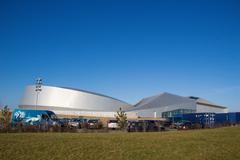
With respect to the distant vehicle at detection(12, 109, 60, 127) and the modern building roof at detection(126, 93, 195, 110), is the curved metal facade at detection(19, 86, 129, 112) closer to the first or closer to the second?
the modern building roof at detection(126, 93, 195, 110)

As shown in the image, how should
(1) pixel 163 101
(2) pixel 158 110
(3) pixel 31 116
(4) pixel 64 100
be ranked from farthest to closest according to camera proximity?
1. (1) pixel 163 101
2. (2) pixel 158 110
3. (4) pixel 64 100
4. (3) pixel 31 116

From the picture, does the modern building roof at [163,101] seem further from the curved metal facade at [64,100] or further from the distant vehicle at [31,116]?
the distant vehicle at [31,116]


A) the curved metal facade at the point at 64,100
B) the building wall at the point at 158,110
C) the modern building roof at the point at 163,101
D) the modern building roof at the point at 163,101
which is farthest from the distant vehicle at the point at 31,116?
the modern building roof at the point at 163,101

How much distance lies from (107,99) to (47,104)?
2068cm

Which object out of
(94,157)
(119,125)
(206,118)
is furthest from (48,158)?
(206,118)

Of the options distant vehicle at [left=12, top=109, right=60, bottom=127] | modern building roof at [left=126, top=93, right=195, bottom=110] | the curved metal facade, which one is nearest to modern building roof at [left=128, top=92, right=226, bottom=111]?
modern building roof at [left=126, top=93, right=195, bottom=110]

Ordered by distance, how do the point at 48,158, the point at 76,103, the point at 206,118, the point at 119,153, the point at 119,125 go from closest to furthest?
1. the point at 48,158
2. the point at 119,153
3. the point at 119,125
4. the point at 206,118
5. the point at 76,103

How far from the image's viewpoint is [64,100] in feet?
293

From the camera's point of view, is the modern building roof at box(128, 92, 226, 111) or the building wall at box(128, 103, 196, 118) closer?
the building wall at box(128, 103, 196, 118)

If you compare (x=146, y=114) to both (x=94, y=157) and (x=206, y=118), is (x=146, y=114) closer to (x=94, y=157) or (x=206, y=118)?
(x=206, y=118)

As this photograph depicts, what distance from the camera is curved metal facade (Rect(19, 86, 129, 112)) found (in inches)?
3492

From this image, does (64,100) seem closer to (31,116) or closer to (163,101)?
(163,101)

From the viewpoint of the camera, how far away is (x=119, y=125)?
38.8m

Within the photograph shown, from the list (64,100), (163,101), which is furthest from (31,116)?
(163,101)
